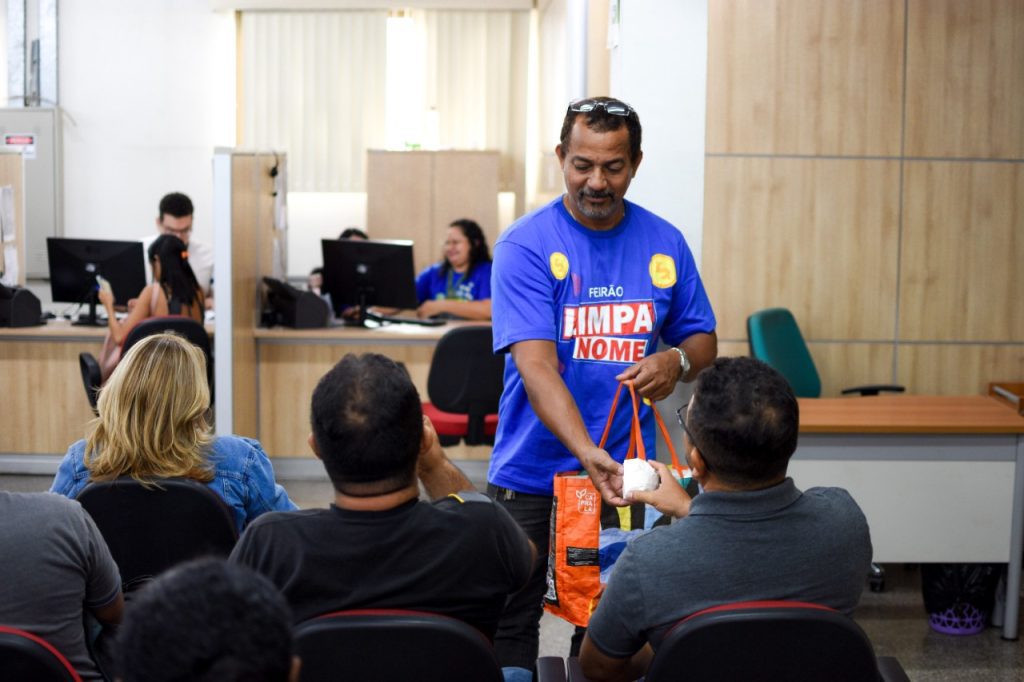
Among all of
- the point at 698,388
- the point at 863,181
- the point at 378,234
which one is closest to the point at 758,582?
the point at 698,388

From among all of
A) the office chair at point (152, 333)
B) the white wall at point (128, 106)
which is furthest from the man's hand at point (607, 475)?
the white wall at point (128, 106)

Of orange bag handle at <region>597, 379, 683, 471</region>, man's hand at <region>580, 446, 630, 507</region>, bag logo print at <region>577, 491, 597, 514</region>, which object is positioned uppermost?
orange bag handle at <region>597, 379, 683, 471</region>

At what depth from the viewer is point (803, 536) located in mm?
1646

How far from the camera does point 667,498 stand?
2.02m

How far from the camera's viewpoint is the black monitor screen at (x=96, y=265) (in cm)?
604

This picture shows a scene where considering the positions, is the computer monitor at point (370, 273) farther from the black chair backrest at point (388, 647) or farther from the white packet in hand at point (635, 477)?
the black chair backrest at point (388, 647)

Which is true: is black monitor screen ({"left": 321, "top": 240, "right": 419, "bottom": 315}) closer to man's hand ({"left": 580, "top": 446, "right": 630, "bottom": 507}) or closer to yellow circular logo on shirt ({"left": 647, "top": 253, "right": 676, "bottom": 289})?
yellow circular logo on shirt ({"left": 647, "top": 253, "right": 676, "bottom": 289})

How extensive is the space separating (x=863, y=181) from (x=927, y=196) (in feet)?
0.88

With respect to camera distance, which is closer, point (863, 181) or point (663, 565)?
point (663, 565)

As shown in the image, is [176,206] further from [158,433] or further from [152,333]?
[158,433]

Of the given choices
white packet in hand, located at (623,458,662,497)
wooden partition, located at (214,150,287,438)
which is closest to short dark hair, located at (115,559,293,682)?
white packet in hand, located at (623,458,662,497)

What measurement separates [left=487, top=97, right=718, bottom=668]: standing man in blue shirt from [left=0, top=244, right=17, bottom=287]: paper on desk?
4.95 metres

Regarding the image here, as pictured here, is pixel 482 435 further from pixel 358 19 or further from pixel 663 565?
pixel 358 19

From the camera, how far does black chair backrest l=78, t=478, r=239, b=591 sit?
2359mm
